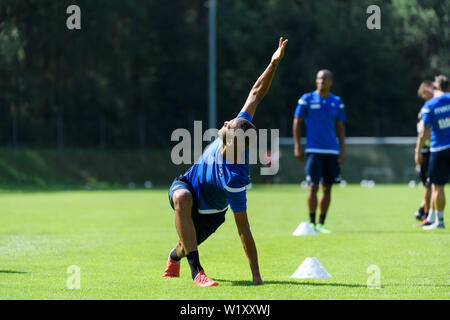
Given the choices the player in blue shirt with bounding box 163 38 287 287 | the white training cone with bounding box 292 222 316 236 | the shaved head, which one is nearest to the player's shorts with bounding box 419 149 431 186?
the shaved head

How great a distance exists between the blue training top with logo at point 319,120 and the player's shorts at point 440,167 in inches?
62.2

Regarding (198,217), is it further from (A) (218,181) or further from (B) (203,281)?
(B) (203,281)

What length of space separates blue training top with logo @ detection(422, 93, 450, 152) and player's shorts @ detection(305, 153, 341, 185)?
5.25ft

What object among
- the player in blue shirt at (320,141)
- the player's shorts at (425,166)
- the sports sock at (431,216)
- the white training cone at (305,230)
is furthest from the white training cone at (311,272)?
the player's shorts at (425,166)

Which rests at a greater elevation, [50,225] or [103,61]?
[103,61]

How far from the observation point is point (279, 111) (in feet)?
146

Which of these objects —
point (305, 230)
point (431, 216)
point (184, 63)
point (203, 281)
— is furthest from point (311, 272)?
point (184, 63)

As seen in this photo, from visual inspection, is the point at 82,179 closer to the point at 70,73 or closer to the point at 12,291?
the point at 70,73

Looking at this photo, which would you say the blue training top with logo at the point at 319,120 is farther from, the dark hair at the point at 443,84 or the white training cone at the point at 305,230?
the dark hair at the point at 443,84

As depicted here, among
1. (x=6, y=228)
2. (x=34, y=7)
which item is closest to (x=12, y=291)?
(x=6, y=228)

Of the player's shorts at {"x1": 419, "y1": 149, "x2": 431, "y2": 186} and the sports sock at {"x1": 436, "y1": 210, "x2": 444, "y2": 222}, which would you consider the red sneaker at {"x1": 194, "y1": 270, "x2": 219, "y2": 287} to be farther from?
the player's shorts at {"x1": 419, "y1": 149, "x2": 431, "y2": 186}

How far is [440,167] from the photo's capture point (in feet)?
43.5

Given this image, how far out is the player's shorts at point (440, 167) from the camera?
13219 mm
